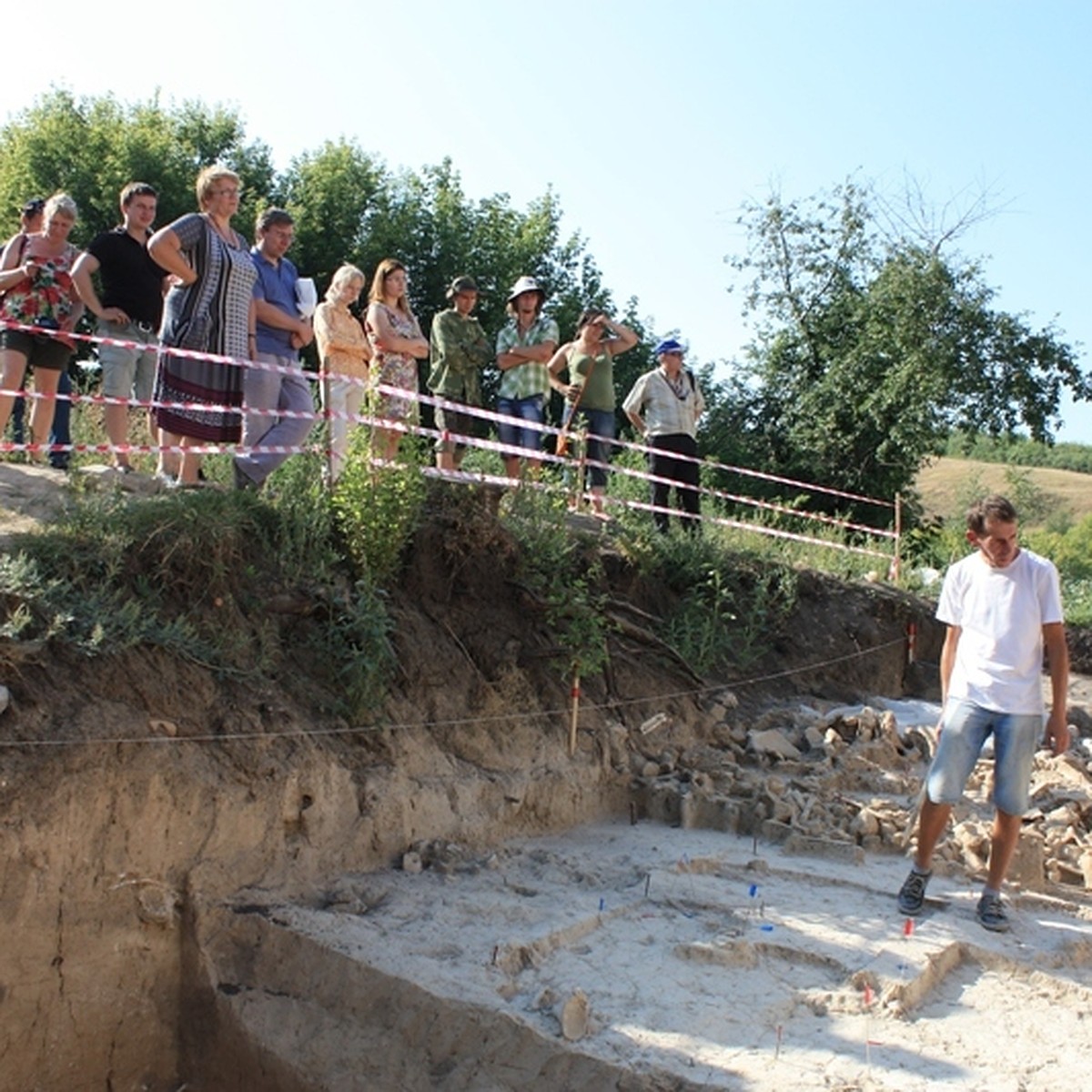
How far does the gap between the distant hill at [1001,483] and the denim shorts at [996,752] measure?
97.1ft

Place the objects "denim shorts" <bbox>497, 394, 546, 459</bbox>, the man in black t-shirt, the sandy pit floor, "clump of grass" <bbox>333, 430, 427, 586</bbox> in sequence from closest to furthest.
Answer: the sandy pit floor, "clump of grass" <bbox>333, 430, 427, 586</bbox>, the man in black t-shirt, "denim shorts" <bbox>497, 394, 546, 459</bbox>

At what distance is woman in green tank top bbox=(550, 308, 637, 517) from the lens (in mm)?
10469

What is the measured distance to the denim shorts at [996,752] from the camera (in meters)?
6.26

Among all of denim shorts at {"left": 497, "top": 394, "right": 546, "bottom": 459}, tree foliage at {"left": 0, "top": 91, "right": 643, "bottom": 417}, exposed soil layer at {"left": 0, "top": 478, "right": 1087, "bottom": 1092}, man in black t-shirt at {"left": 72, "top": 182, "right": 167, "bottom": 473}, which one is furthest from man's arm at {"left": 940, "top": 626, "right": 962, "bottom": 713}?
tree foliage at {"left": 0, "top": 91, "right": 643, "bottom": 417}

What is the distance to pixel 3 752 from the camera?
553 cm

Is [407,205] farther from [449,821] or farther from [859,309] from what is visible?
[449,821]

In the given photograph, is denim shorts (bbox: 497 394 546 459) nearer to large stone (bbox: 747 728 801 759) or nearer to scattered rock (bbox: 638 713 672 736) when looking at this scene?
scattered rock (bbox: 638 713 672 736)

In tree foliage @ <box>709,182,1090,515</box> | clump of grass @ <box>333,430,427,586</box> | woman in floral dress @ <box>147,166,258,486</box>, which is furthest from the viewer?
tree foliage @ <box>709,182,1090,515</box>

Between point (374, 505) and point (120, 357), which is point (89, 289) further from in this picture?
point (374, 505)

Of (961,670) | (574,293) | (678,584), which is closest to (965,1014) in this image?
(961,670)

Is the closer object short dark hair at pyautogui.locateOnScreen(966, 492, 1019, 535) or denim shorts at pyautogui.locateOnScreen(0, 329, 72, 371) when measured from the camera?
short dark hair at pyautogui.locateOnScreen(966, 492, 1019, 535)

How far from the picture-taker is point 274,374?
8.00 m

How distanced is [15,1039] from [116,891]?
0.70 m

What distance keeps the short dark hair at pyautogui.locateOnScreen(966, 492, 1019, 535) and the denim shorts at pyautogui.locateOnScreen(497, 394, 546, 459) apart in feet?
14.2
